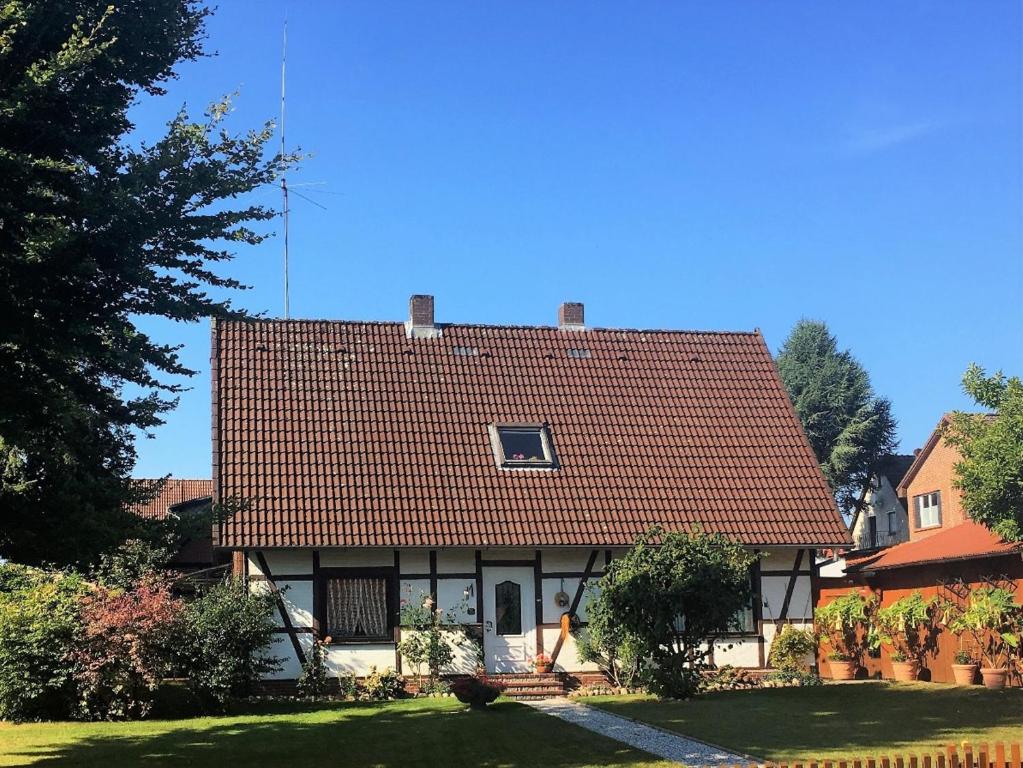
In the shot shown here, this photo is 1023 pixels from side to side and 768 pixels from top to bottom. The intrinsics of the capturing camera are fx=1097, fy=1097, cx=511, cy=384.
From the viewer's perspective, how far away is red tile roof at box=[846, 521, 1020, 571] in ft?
69.4

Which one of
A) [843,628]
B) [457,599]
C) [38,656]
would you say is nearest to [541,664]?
[457,599]

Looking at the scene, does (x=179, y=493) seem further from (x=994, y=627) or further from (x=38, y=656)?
(x=994, y=627)

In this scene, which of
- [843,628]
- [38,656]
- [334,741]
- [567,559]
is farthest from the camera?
[843,628]

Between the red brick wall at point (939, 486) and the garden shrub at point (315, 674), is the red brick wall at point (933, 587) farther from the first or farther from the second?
the garden shrub at point (315, 674)

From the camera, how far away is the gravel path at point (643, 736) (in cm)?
1325

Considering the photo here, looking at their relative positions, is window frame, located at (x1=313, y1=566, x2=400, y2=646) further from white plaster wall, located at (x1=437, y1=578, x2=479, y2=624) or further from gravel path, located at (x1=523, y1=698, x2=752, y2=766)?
gravel path, located at (x1=523, y1=698, x2=752, y2=766)

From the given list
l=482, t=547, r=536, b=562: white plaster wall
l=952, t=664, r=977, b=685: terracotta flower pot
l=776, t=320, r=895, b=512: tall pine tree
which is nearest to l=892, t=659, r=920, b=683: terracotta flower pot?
l=952, t=664, r=977, b=685: terracotta flower pot

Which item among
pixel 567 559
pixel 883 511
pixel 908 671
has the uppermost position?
pixel 883 511

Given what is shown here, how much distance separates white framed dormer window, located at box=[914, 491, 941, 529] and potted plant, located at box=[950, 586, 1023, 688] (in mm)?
16581

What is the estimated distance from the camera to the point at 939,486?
36969 millimetres

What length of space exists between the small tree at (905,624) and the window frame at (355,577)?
1011 centimetres

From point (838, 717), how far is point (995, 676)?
204 inches

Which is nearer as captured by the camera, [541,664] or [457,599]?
[541,664]

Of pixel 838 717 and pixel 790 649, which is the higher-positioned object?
pixel 790 649
